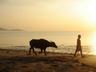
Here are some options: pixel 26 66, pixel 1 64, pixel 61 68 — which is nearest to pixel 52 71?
pixel 61 68

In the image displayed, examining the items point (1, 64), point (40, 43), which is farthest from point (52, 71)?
point (40, 43)

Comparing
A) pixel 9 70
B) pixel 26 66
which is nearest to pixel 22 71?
pixel 9 70

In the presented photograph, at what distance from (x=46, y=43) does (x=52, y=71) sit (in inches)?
463

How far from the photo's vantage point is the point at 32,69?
17.7 metres

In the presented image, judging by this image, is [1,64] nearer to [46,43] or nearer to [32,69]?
[32,69]

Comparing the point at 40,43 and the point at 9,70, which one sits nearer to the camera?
the point at 9,70

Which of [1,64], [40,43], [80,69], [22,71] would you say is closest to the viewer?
[22,71]

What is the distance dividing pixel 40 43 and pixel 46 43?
0.65 metres

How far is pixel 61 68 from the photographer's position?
60.1 feet

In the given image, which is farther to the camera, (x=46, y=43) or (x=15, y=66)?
(x=46, y=43)

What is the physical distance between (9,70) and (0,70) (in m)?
0.52

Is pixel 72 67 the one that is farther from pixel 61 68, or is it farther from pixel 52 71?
pixel 52 71

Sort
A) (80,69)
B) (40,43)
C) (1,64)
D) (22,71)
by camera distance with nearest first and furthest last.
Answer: (22,71) → (80,69) → (1,64) → (40,43)

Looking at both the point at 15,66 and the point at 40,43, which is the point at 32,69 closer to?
the point at 15,66
